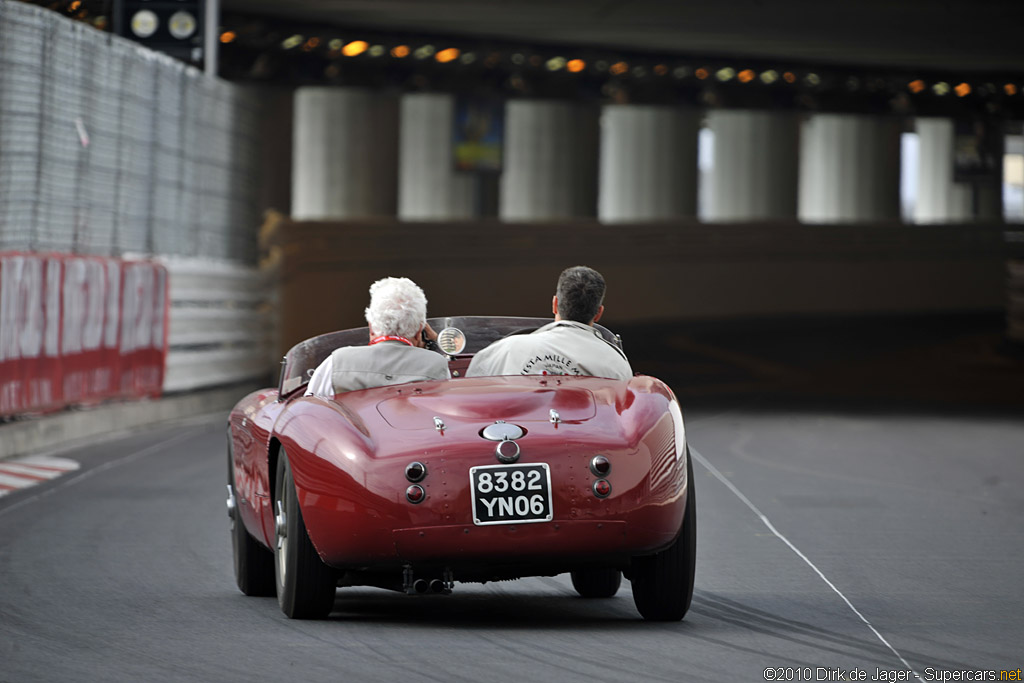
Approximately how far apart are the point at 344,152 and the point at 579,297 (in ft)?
94.0

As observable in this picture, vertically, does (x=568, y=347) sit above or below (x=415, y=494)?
above

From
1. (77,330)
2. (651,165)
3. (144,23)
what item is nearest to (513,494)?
(77,330)

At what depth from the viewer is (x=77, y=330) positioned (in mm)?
15141

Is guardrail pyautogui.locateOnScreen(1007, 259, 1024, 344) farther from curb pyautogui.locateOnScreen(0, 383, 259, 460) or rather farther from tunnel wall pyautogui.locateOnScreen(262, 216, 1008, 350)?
curb pyautogui.locateOnScreen(0, 383, 259, 460)

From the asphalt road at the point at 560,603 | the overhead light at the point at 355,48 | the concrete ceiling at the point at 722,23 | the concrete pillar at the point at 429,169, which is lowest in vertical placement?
the asphalt road at the point at 560,603

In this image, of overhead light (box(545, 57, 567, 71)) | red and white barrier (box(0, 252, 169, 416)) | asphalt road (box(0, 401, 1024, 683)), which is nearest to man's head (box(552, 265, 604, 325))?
asphalt road (box(0, 401, 1024, 683))

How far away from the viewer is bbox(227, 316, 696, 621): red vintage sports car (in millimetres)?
6211

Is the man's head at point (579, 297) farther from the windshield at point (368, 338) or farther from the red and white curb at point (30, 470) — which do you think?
the red and white curb at point (30, 470)

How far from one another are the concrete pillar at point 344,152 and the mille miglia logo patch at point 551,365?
28.2 metres

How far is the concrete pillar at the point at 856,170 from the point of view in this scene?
151ft

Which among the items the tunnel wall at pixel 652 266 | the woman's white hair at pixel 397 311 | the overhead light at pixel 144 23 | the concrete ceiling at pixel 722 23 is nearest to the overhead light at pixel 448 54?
the concrete ceiling at pixel 722 23

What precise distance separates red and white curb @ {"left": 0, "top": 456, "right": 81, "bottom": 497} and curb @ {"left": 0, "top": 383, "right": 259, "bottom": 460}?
10.0 inches

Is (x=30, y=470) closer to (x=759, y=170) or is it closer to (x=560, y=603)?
(x=560, y=603)

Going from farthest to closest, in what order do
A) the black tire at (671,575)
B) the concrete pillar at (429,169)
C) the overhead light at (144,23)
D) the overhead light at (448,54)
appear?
the concrete pillar at (429,169), the overhead light at (448,54), the overhead light at (144,23), the black tire at (671,575)
